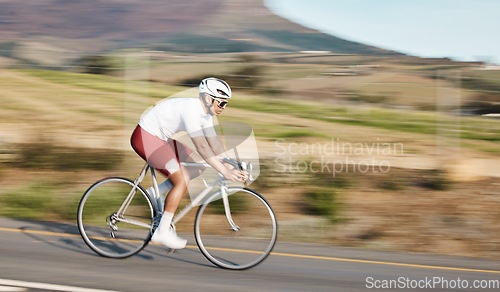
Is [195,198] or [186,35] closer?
[195,198]

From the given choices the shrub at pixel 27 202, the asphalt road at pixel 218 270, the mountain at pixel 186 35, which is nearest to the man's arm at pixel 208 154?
the asphalt road at pixel 218 270

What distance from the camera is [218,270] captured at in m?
5.85

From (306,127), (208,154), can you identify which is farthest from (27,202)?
(306,127)

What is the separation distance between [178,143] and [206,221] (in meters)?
0.78

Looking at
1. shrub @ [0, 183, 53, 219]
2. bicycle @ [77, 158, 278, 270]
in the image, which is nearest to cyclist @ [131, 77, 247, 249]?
bicycle @ [77, 158, 278, 270]

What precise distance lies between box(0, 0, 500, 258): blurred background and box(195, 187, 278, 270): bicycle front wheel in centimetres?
233

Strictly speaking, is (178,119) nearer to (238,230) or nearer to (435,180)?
(238,230)

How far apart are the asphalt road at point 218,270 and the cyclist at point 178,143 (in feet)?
1.47

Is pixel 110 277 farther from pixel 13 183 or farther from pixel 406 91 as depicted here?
pixel 406 91

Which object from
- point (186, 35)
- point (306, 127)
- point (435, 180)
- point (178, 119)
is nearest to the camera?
point (178, 119)

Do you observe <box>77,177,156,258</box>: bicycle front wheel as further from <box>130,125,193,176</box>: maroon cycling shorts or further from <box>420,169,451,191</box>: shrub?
<box>420,169,451,191</box>: shrub

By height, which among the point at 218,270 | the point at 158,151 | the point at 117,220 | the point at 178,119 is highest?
the point at 178,119

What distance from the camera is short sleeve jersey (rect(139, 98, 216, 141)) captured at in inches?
211

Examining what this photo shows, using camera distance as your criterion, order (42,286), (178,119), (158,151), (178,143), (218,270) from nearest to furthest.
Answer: (42,286) < (178,119) < (158,151) < (178,143) < (218,270)
